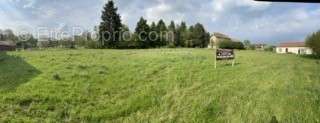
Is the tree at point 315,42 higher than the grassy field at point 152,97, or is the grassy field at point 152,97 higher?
the tree at point 315,42

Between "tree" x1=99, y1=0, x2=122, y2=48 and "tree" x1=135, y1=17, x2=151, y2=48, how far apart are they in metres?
2.91

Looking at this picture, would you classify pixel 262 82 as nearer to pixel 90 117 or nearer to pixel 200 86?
pixel 200 86

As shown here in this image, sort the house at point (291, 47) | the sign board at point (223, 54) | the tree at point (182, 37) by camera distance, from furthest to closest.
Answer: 1. the house at point (291, 47)
2. the tree at point (182, 37)
3. the sign board at point (223, 54)

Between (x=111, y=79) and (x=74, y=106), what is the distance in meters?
2.92

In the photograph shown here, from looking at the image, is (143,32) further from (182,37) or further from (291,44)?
(291,44)

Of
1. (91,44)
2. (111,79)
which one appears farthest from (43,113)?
(91,44)

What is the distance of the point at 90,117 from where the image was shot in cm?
639

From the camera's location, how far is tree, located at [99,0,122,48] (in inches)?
1713

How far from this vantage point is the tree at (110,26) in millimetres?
43500

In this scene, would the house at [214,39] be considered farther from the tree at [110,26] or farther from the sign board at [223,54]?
the sign board at [223,54]

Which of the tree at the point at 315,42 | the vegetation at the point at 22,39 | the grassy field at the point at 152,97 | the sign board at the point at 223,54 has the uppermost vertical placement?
the vegetation at the point at 22,39

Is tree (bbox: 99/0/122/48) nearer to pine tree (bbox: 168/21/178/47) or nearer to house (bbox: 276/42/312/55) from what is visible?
pine tree (bbox: 168/21/178/47)

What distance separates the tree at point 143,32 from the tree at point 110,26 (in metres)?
2.91

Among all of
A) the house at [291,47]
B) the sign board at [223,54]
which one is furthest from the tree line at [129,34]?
the house at [291,47]
